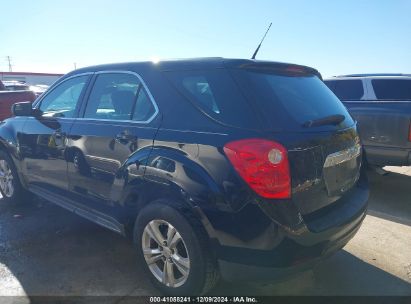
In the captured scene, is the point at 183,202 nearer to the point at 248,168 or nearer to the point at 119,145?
the point at 248,168

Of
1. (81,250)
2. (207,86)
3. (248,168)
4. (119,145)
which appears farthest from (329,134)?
(81,250)

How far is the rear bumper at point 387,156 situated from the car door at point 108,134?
400cm

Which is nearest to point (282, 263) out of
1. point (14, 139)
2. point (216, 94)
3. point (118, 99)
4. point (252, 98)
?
point (252, 98)

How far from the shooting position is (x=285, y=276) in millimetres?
2406

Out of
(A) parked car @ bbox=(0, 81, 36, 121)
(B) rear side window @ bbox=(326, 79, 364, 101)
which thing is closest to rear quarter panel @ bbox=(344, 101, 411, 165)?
(B) rear side window @ bbox=(326, 79, 364, 101)

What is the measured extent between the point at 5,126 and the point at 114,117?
230 centimetres

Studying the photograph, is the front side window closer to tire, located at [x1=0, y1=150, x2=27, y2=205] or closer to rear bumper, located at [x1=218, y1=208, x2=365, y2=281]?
rear bumper, located at [x1=218, y1=208, x2=365, y2=281]

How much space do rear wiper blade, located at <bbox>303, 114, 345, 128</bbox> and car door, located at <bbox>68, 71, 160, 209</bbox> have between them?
1112 mm

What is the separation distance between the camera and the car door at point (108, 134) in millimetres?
2971

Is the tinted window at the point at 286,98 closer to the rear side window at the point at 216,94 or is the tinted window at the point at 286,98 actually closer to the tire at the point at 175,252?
the rear side window at the point at 216,94

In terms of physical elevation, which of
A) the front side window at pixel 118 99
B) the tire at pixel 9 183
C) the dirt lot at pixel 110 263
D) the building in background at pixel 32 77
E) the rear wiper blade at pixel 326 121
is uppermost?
the front side window at pixel 118 99

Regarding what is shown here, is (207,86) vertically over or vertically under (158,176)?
over

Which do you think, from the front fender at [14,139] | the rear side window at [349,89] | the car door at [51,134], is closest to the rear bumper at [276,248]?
the car door at [51,134]

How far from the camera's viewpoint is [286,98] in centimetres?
265
